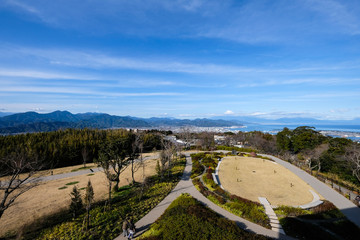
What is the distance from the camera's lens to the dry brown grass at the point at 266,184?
64.4 feet

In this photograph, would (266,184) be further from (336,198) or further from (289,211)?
(289,211)

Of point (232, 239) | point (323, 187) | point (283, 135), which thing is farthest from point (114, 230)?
point (283, 135)

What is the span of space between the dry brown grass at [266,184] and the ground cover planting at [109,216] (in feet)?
32.7

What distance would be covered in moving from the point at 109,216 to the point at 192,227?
8.53 metres

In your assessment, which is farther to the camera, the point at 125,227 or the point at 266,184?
the point at 266,184

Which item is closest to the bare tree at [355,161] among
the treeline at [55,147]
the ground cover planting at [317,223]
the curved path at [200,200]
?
the ground cover planting at [317,223]

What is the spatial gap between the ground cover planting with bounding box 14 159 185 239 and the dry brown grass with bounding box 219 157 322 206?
392 inches

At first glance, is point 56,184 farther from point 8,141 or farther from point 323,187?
point 323,187

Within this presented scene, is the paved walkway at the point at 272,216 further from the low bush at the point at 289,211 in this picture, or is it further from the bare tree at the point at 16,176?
the bare tree at the point at 16,176

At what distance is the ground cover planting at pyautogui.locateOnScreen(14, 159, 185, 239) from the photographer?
41.7 ft

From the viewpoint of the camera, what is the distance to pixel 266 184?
2439cm

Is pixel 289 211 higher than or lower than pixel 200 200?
higher


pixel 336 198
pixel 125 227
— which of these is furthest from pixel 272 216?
pixel 125 227

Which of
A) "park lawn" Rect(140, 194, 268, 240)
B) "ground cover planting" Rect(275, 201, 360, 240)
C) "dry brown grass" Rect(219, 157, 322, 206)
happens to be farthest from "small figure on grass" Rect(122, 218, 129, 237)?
"dry brown grass" Rect(219, 157, 322, 206)
